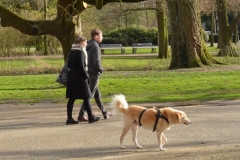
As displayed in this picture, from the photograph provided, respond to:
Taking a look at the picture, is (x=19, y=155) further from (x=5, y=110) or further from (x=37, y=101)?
(x=37, y=101)

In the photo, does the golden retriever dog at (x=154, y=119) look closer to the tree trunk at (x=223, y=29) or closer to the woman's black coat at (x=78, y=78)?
the woman's black coat at (x=78, y=78)

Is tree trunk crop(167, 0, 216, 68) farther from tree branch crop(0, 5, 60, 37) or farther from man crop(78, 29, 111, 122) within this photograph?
man crop(78, 29, 111, 122)

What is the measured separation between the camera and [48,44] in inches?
1820

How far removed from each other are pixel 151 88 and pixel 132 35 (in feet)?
150

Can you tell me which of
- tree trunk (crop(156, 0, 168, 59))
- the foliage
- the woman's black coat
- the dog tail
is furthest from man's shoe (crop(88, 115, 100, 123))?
the foliage

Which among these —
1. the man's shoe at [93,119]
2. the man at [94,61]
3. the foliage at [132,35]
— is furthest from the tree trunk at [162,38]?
the man's shoe at [93,119]

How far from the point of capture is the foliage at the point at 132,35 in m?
63.1

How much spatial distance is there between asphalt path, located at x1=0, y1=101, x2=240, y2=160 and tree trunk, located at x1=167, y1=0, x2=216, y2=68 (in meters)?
13.7

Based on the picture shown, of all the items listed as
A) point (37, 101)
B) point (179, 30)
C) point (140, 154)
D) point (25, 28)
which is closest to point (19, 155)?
point (140, 154)

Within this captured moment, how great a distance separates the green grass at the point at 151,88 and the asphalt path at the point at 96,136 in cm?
266

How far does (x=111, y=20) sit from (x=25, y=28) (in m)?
40.4

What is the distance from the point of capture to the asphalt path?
28.1ft

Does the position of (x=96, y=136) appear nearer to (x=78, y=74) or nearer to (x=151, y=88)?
(x=78, y=74)

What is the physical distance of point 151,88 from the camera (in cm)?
1864
